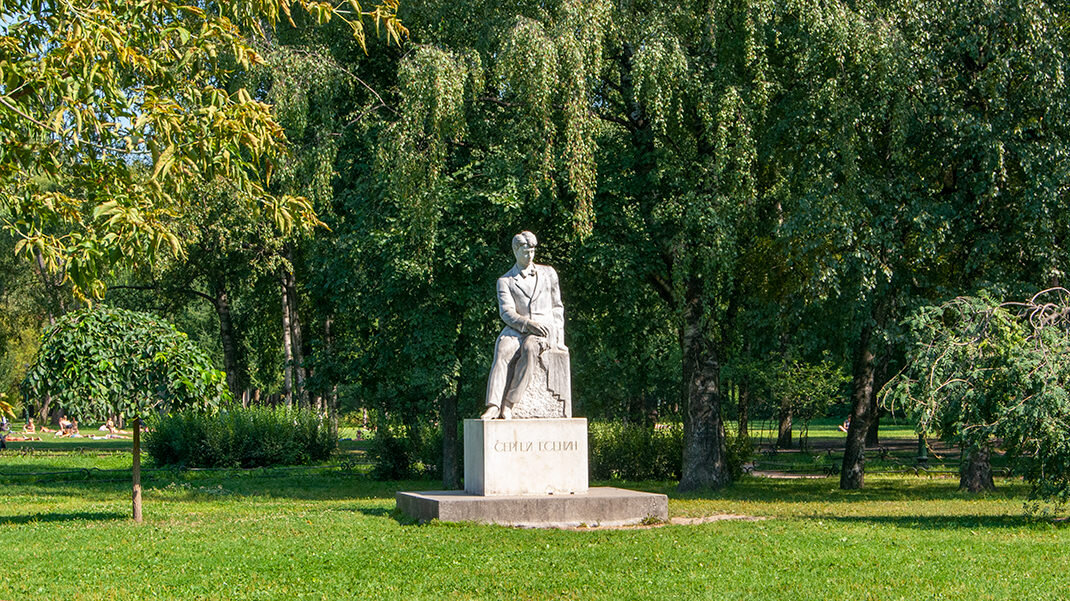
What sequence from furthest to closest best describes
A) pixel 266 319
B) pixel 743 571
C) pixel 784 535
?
pixel 266 319
pixel 784 535
pixel 743 571

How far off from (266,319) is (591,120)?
24342 millimetres

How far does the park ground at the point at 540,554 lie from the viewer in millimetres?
9375

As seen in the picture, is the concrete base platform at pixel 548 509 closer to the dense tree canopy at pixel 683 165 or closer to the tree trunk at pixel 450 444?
the dense tree canopy at pixel 683 165

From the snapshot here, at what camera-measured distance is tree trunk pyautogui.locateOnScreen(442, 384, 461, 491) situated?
23750mm

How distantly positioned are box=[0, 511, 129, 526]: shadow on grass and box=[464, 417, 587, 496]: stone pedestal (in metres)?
5.41

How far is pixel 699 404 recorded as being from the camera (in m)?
21.8

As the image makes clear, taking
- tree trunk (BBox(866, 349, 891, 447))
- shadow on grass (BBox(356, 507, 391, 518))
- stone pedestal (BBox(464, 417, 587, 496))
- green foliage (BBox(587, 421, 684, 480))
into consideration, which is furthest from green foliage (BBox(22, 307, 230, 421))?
green foliage (BBox(587, 421, 684, 480))

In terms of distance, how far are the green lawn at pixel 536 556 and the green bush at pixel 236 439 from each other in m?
12.5

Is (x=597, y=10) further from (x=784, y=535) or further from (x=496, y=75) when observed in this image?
(x=784, y=535)

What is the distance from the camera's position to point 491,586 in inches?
372

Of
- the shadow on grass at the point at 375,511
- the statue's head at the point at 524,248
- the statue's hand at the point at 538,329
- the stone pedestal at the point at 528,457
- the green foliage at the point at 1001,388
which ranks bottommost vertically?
the shadow on grass at the point at 375,511

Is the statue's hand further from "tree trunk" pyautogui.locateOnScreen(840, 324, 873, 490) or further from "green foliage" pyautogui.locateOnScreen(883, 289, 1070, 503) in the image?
"tree trunk" pyautogui.locateOnScreen(840, 324, 873, 490)

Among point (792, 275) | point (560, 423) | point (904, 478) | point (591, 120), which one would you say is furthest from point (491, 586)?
point (904, 478)

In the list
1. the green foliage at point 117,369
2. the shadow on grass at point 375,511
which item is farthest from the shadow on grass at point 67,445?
the green foliage at point 117,369
